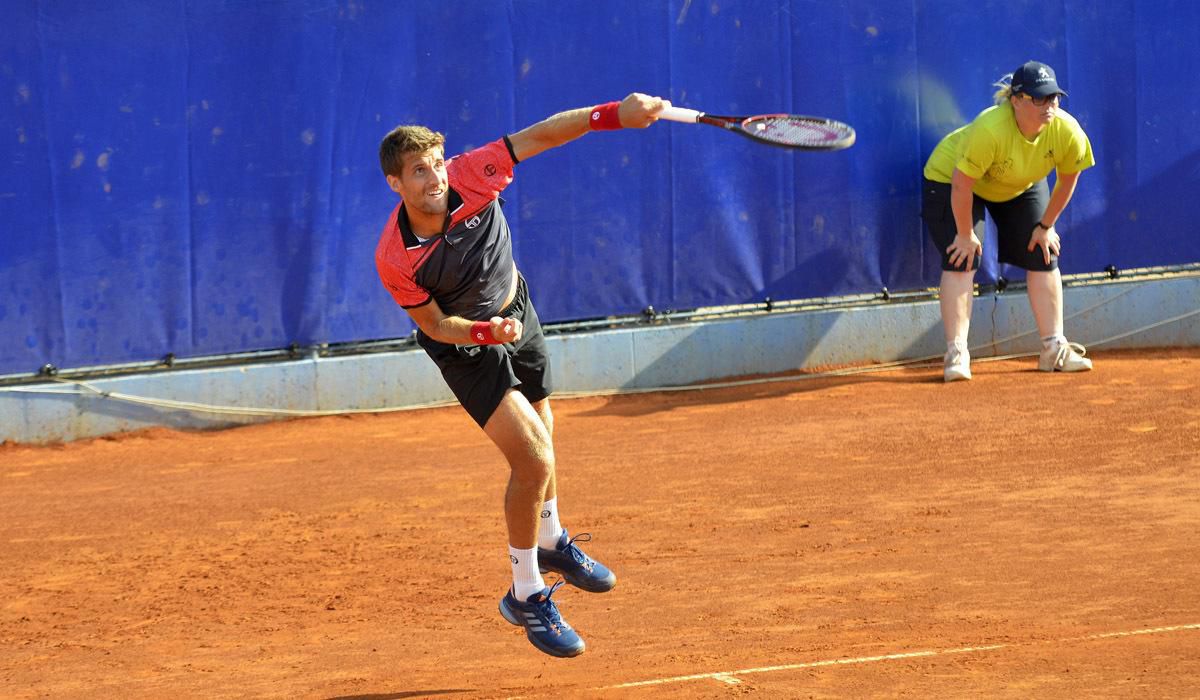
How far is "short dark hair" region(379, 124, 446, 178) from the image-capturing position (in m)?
5.27

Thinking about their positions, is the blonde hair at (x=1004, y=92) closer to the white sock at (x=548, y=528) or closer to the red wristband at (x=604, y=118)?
the red wristband at (x=604, y=118)

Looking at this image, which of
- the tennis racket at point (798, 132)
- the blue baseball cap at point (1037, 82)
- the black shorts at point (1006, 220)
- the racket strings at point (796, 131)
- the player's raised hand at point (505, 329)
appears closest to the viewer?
the player's raised hand at point (505, 329)

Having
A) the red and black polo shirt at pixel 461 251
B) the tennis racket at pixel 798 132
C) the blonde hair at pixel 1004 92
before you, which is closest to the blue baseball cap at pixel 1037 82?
the blonde hair at pixel 1004 92

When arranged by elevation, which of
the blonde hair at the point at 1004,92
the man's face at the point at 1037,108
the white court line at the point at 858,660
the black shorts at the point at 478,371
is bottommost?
the white court line at the point at 858,660

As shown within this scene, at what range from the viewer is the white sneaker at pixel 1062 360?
10188 mm

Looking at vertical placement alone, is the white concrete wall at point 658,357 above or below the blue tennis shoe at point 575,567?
above

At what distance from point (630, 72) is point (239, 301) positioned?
10.7 ft

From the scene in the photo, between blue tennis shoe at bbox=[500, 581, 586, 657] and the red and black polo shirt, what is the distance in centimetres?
110

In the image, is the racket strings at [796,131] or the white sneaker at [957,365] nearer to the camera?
the racket strings at [796,131]

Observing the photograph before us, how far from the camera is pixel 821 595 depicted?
611 centimetres

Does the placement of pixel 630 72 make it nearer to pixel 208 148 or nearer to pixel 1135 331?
pixel 208 148

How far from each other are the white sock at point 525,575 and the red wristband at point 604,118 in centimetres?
165

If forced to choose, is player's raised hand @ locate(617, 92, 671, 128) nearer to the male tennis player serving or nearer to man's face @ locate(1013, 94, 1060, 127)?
the male tennis player serving

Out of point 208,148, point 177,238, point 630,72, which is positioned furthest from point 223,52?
point 630,72
